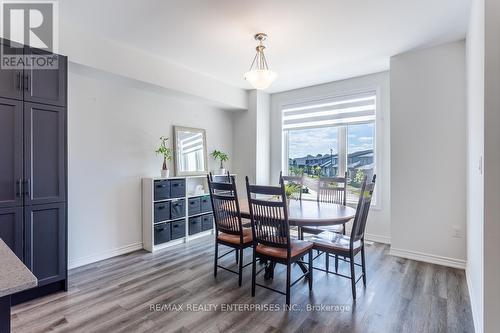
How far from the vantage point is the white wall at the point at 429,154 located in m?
3.19

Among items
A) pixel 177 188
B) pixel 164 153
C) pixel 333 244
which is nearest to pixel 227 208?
pixel 333 244

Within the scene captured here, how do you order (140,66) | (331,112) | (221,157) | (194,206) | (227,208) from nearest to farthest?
(227,208)
(140,66)
(194,206)
(331,112)
(221,157)

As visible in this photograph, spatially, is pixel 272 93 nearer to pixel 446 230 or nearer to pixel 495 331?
pixel 446 230

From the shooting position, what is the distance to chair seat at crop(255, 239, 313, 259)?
7.91 feet

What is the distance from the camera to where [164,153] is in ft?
13.5

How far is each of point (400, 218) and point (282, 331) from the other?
2.42 meters

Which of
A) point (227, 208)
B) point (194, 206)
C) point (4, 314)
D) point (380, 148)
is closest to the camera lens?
point (4, 314)

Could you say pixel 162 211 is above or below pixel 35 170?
below

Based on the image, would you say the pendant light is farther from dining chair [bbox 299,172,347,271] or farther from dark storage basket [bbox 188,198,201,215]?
dark storage basket [bbox 188,198,201,215]

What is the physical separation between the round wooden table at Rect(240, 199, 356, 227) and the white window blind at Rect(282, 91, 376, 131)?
2.08 m

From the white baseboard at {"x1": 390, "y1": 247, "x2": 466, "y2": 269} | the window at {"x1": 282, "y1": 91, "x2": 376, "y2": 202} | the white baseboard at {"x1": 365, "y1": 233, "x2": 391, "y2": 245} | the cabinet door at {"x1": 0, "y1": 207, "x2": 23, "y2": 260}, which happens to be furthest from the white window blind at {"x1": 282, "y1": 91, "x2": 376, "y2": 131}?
the cabinet door at {"x1": 0, "y1": 207, "x2": 23, "y2": 260}

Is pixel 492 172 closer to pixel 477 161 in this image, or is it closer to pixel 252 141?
pixel 477 161

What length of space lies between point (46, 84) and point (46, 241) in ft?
4.88

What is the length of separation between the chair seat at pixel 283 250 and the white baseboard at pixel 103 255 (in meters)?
2.20
